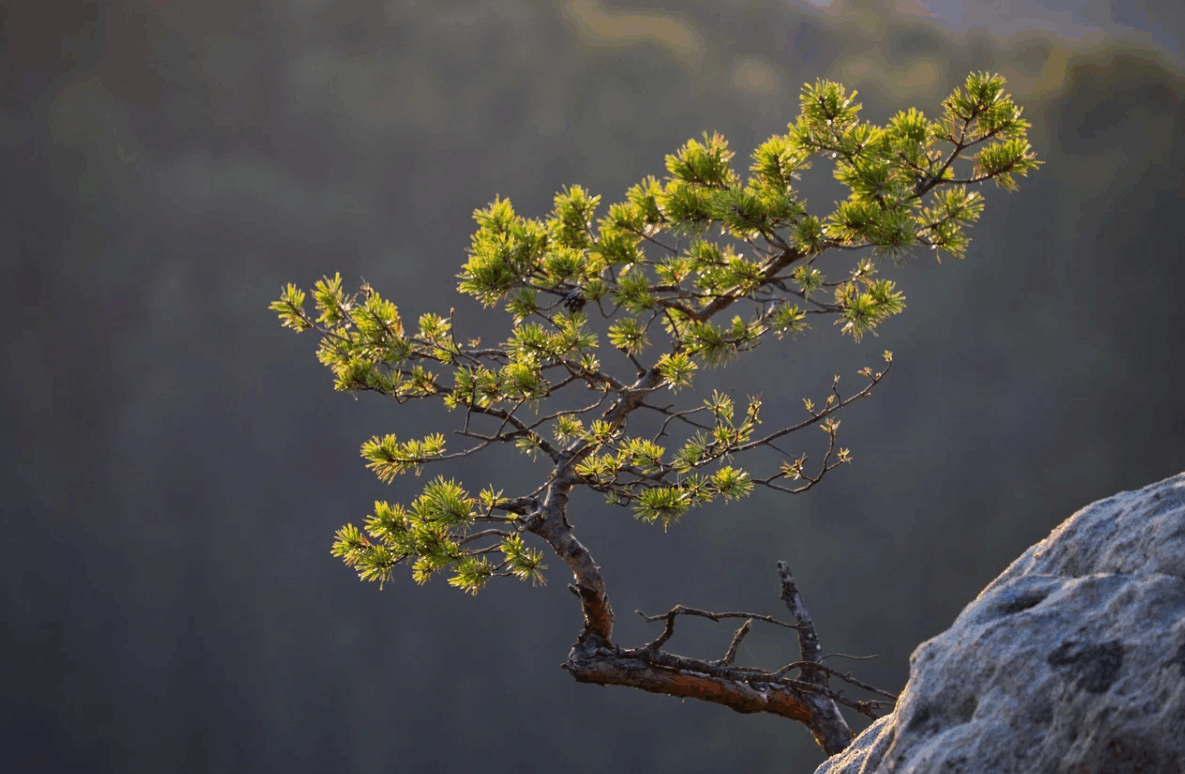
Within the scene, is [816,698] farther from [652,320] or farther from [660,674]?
[652,320]

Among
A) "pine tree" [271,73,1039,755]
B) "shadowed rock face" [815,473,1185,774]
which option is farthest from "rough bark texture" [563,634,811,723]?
"shadowed rock face" [815,473,1185,774]

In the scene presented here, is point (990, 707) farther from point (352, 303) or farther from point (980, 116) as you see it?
point (352, 303)

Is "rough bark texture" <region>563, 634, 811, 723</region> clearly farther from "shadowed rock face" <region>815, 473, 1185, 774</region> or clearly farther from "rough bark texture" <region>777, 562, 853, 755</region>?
"shadowed rock face" <region>815, 473, 1185, 774</region>

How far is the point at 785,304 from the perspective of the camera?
2.10m

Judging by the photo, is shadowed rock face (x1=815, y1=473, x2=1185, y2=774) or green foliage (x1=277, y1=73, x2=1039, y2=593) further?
green foliage (x1=277, y1=73, x2=1039, y2=593)

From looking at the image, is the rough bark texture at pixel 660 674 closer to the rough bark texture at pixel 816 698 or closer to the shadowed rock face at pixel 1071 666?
the rough bark texture at pixel 816 698

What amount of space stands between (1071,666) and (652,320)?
1.18m

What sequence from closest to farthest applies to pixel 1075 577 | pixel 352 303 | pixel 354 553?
pixel 1075 577 → pixel 354 553 → pixel 352 303

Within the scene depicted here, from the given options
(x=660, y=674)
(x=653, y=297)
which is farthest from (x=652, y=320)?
(x=660, y=674)

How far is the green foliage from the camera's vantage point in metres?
1.93

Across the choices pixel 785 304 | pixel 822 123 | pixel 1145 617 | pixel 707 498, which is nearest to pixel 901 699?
pixel 1145 617

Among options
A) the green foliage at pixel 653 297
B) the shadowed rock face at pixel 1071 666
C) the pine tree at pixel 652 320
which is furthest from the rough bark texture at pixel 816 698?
the shadowed rock face at pixel 1071 666

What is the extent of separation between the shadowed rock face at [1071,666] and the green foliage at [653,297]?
2.33 ft

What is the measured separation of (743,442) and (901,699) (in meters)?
0.83
